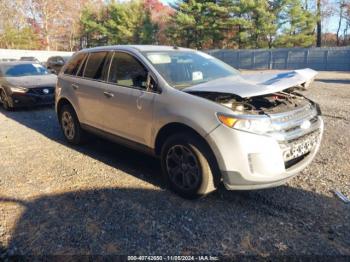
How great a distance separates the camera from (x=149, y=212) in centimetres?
340

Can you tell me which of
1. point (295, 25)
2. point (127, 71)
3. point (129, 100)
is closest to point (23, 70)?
point (127, 71)

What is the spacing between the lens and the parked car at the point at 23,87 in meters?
9.11

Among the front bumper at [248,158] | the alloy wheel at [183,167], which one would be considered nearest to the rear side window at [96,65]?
the alloy wheel at [183,167]

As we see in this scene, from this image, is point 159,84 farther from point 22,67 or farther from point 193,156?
point 22,67

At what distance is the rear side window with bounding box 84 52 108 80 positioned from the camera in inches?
191

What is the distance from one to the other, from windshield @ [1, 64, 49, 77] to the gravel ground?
597 cm

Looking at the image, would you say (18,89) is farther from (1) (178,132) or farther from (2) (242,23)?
(2) (242,23)

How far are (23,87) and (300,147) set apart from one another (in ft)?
26.9

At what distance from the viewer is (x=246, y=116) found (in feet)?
10.1

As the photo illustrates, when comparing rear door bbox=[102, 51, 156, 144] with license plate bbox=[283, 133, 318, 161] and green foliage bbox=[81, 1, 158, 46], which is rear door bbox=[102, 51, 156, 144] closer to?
license plate bbox=[283, 133, 318, 161]

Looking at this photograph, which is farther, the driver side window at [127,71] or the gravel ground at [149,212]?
the driver side window at [127,71]

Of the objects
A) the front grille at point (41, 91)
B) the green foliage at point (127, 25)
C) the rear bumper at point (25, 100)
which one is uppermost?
the green foliage at point (127, 25)

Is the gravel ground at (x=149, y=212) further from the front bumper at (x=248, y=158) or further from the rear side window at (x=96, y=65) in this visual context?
the rear side window at (x=96, y=65)

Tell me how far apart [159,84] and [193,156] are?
983mm
